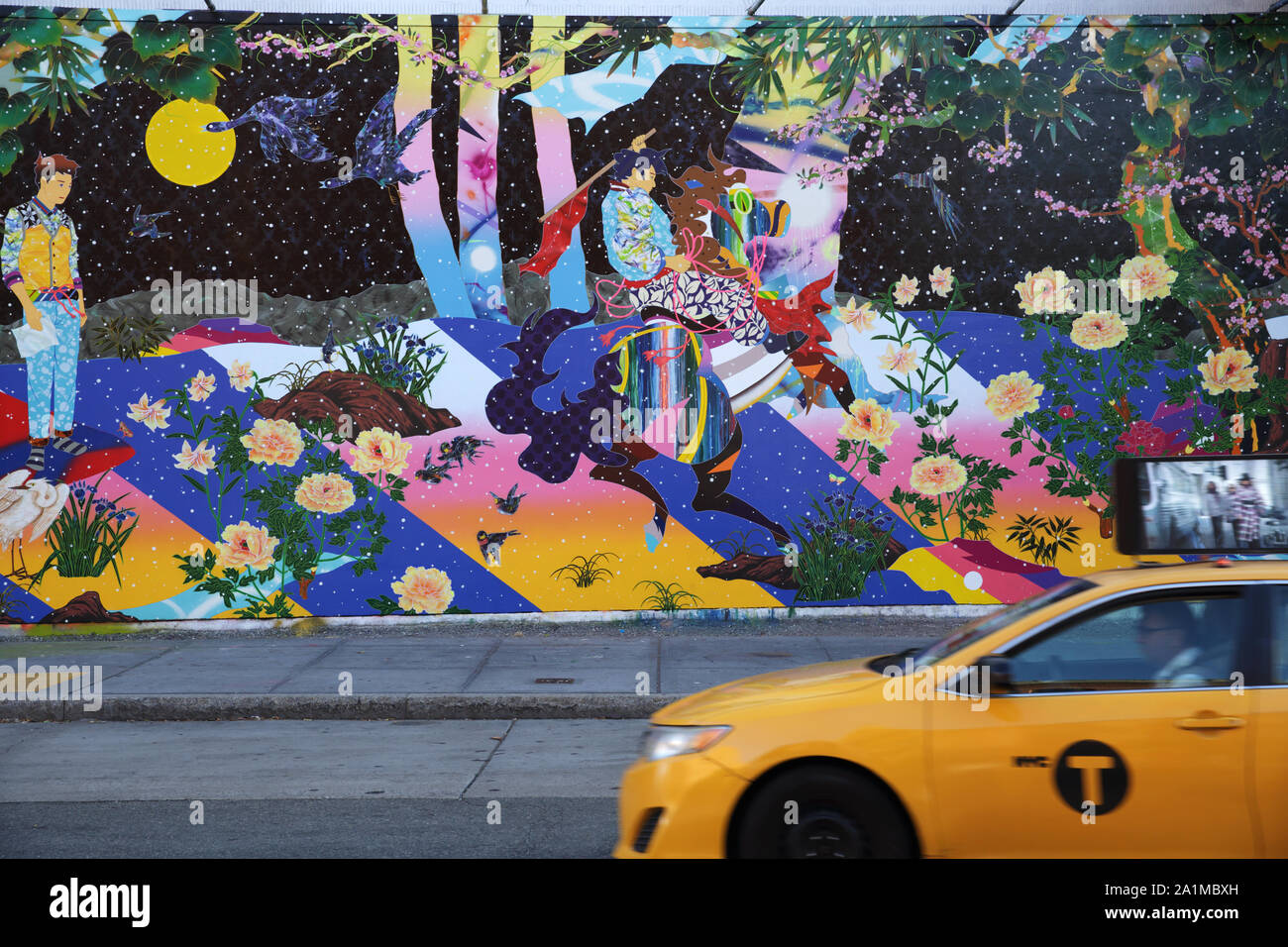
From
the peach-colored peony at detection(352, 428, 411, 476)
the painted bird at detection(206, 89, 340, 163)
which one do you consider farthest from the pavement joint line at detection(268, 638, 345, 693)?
the painted bird at detection(206, 89, 340, 163)

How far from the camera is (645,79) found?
1284 centimetres

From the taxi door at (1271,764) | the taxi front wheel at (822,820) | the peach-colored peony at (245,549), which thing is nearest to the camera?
the taxi door at (1271,764)

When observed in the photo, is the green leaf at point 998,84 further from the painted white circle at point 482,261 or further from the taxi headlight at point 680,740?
the taxi headlight at point 680,740

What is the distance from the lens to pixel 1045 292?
12836mm

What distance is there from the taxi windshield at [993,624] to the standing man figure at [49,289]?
1054 cm

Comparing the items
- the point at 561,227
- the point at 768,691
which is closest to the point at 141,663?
the point at 561,227

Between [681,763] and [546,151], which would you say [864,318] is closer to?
[546,151]

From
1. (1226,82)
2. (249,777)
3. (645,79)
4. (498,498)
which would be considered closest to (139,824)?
(249,777)

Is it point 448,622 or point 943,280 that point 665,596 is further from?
point 943,280

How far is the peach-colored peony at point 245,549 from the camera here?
41.7ft

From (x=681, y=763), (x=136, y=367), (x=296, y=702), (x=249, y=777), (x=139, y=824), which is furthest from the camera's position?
(x=136, y=367)

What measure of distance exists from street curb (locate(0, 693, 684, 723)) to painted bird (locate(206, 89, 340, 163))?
6.26 meters

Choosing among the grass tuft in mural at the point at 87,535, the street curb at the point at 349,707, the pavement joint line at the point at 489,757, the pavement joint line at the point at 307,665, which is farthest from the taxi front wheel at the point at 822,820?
the grass tuft in mural at the point at 87,535

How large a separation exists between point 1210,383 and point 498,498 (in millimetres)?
7917
